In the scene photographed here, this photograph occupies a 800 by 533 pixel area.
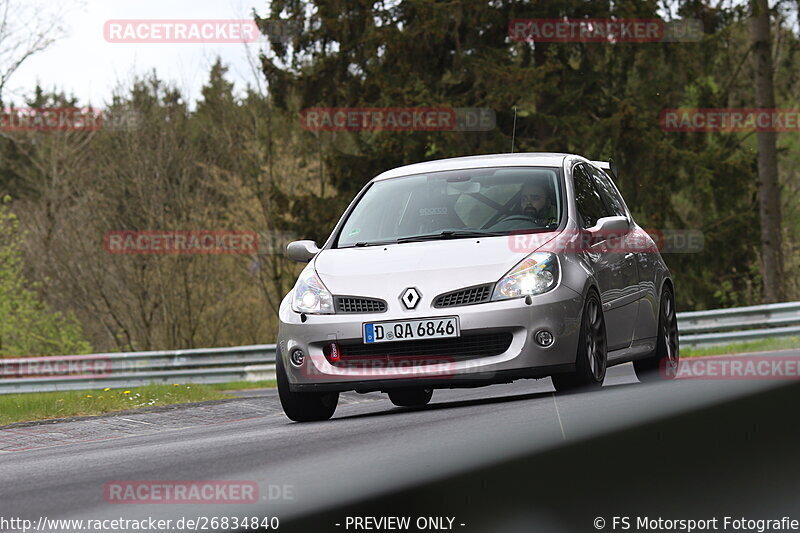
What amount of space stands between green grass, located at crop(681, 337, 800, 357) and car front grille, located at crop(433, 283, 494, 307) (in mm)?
11191

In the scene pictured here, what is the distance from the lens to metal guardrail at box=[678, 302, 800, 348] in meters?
19.9

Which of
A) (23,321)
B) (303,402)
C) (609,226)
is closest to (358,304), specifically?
(303,402)

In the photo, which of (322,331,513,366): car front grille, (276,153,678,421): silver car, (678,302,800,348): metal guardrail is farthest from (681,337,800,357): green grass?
(322,331,513,366): car front grille

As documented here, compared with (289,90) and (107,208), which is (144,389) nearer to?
(289,90)

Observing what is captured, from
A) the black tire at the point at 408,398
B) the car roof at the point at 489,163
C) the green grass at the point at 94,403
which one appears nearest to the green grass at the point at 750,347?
the green grass at the point at 94,403

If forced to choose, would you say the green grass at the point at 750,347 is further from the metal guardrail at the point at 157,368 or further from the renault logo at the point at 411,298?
the renault logo at the point at 411,298

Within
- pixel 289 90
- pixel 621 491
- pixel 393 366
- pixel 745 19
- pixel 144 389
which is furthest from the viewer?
pixel 289 90

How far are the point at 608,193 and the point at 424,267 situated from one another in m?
2.92

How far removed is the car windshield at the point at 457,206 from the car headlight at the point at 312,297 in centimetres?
60

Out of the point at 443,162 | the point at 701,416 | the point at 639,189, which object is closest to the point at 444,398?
the point at 443,162

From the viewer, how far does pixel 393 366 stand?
8125 mm

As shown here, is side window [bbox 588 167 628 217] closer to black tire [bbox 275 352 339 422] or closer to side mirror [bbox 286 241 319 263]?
side mirror [bbox 286 241 319 263]

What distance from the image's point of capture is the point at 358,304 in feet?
26.9

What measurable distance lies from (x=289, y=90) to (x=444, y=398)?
19139 mm
